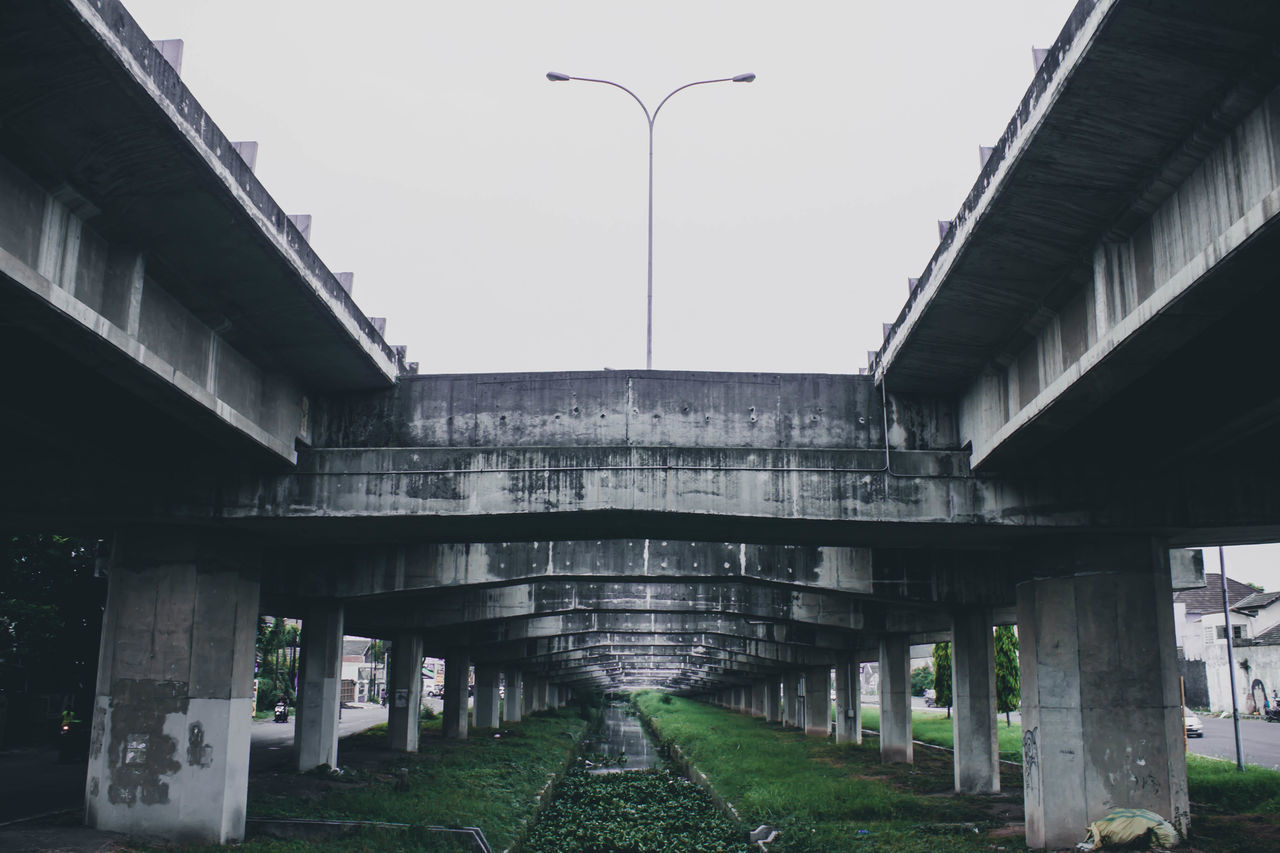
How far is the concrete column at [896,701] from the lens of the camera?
35219mm

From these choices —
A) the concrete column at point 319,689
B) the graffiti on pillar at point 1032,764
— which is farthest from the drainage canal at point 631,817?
the concrete column at point 319,689

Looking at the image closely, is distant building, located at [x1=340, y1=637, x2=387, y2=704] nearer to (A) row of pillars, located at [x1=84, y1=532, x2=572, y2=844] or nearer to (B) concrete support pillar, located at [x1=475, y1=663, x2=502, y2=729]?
(B) concrete support pillar, located at [x1=475, y1=663, x2=502, y2=729]

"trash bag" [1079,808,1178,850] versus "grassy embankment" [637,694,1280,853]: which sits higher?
"trash bag" [1079,808,1178,850]

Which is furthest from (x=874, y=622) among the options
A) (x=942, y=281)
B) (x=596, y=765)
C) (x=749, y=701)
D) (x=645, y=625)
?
(x=749, y=701)

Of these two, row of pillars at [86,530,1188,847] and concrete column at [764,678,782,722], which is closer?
row of pillars at [86,530,1188,847]

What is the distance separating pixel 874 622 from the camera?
31000 mm

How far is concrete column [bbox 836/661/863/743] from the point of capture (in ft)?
149

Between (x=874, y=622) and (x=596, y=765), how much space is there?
17.8 metres

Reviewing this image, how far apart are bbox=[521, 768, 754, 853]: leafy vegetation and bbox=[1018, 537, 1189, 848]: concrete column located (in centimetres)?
661

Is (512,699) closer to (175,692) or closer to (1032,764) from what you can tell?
(175,692)

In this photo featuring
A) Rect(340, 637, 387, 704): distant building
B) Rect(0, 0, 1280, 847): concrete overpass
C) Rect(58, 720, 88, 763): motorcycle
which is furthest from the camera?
Rect(340, 637, 387, 704): distant building

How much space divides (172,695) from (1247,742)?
37628 millimetres

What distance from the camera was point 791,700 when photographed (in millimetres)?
63719

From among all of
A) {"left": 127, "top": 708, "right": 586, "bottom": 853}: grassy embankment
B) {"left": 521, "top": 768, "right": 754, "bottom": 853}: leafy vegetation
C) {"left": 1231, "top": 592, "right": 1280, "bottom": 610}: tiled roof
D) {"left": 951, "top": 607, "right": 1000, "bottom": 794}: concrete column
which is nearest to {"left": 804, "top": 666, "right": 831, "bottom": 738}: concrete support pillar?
{"left": 127, "top": 708, "right": 586, "bottom": 853}: grassy embankment
